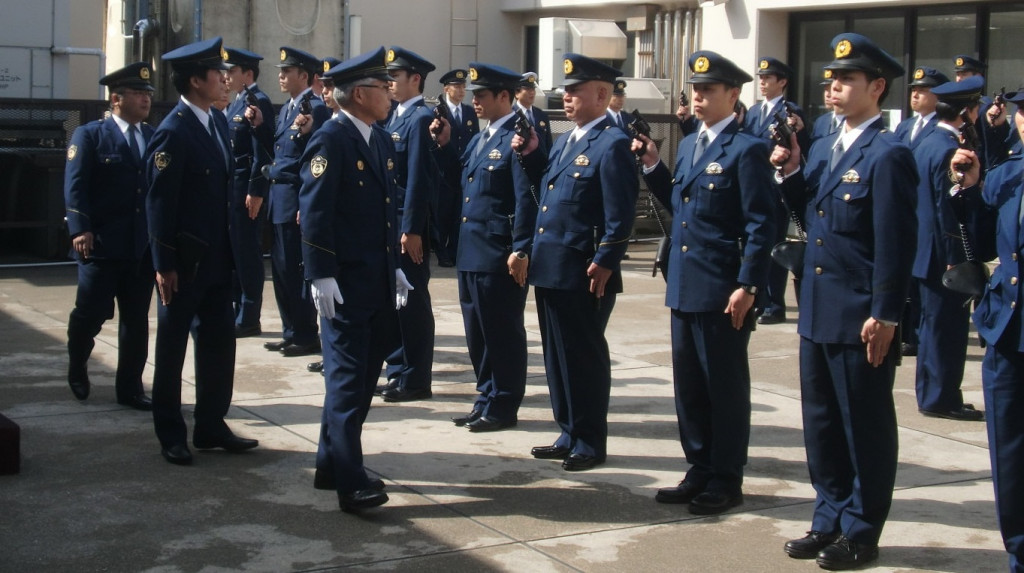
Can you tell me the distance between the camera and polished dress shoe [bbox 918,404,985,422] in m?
7.12

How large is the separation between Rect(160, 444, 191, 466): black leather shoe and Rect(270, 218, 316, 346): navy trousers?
271 centimetres

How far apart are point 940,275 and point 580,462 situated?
2672 mm

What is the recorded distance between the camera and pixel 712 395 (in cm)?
531

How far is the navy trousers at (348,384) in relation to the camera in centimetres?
523

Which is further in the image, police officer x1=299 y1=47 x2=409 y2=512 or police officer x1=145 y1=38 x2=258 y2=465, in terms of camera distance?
police officer x1=145 y1=38 x2=258 y2=465

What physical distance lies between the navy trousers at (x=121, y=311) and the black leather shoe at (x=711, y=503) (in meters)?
3.32

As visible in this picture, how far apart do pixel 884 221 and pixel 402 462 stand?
103 inches

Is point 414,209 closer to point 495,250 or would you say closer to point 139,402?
point 495,250

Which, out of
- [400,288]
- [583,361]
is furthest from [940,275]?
[400,288]

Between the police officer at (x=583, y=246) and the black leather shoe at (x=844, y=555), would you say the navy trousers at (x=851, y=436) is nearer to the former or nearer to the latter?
the black leather shoe at (x=844, y=555)

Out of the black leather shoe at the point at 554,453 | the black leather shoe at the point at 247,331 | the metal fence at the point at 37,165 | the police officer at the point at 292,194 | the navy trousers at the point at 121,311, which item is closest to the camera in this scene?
the black leather shoe at the point at 554,453

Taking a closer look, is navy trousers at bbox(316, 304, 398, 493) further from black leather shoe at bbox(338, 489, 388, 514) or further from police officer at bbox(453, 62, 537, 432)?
police officer at bbox(453, 62, 537, 432)

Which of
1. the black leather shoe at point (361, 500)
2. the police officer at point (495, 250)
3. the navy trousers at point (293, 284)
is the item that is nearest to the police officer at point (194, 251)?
the black leather shoe at point (361, 500)

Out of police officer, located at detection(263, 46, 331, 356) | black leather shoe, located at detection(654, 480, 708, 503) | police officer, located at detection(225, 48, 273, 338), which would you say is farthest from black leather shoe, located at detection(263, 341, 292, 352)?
black leather shoe, located at detection(654, 480, 708, 503)
